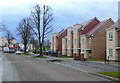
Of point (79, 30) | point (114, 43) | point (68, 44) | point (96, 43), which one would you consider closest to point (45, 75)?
point (114, 43)

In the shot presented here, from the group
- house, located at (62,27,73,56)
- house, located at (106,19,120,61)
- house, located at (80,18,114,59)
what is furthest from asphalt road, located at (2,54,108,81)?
house, located at (62,27,73,56)

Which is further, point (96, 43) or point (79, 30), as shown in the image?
point (79, 30)

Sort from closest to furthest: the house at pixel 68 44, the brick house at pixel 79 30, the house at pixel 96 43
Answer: the house at pixel 96 43 < the brick house at pixel 79 30 < the house at pixel 68 44

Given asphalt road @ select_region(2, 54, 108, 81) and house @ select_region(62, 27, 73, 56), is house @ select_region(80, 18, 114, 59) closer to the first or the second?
house @ select_region(62, 27, 73, 56)

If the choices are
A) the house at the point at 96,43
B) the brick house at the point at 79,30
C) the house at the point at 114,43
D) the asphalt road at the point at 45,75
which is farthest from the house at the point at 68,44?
the asphalt road at the point at 45,75

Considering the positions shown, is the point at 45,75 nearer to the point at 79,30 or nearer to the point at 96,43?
the point at 96,43

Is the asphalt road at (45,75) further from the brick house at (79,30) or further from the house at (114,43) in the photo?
the brick house at (79,30)

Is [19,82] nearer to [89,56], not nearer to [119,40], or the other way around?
[119,40]

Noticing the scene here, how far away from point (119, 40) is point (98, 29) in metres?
9.73

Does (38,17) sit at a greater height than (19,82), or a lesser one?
greater

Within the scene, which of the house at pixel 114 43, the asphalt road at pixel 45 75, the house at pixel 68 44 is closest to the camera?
the asphalt road at pixel 45 75

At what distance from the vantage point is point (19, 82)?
1011 cm

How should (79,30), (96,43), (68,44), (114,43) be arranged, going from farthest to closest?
1. (68,44)
2. (79,30)
3. (96,43)
4. (114,43)

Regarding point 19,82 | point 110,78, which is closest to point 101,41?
point 110,78
